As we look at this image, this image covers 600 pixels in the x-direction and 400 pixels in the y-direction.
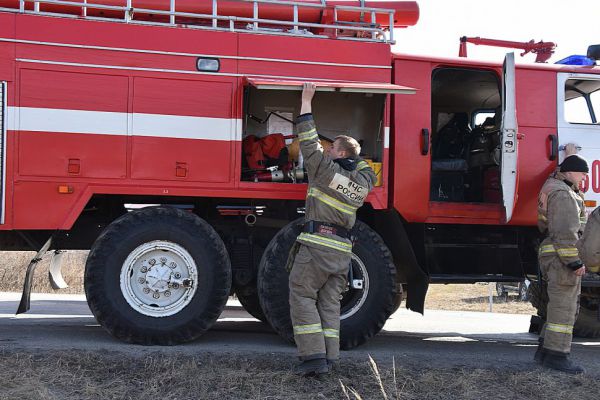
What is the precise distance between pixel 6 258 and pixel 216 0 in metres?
14.5

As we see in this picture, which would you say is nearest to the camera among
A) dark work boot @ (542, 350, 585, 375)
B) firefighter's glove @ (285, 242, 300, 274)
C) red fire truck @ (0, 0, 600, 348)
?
firefighter's glove @ (285, 242, 300, 274)

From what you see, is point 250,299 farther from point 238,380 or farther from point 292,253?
point 238,380

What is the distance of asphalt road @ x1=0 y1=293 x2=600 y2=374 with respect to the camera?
5727mm

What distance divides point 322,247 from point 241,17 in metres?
2.62

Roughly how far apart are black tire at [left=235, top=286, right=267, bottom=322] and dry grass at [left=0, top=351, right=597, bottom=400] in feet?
4.49

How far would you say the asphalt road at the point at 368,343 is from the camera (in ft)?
18.8

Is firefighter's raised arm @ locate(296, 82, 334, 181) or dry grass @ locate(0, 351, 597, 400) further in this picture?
firefighter's raised arm @ locate(296, 82, 334, 181)

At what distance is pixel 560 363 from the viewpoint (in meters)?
5.56

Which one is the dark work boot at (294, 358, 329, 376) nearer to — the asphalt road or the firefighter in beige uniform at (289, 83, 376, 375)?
the firefighter in beige uniform at (289, 83, 376, 375)

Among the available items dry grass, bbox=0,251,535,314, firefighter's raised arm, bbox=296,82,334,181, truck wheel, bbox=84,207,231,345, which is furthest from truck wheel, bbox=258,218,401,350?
dry grass, bbox=0,251,535,314

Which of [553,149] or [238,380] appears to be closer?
[238,380]

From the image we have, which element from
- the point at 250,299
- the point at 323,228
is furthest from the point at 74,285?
the point at 323,228

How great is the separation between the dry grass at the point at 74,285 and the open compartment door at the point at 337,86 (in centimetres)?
857

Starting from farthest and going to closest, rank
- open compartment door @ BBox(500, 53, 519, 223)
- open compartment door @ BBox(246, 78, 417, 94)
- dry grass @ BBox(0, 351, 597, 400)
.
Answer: open compartment door @ BBox(500, 53, 519, 223), open compartment door @ BBox(246, 78, 417, 94), dry grass @ BBox(0, 351, 597, 400)
